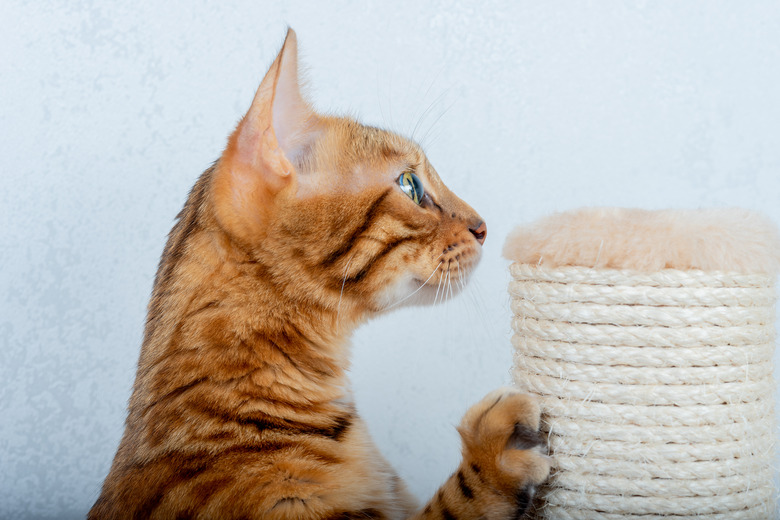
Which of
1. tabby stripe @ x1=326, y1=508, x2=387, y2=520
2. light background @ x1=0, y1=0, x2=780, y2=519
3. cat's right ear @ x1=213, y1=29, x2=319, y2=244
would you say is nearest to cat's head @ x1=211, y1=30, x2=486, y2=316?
cat's right ear @ x1=213, y1=29, x2=319, y2=244

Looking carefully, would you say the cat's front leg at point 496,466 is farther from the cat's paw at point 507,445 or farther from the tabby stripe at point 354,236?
the tabby stripe at point 354,236

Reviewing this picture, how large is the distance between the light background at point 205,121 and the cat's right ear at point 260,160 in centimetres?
76

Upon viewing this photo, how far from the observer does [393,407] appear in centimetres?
191

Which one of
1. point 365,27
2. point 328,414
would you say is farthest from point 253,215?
point 365,27

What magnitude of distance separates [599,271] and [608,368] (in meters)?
0.13

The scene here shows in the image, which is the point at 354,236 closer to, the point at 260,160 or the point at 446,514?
the point at 260,160

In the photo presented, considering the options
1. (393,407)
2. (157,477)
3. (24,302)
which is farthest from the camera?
(393,407)

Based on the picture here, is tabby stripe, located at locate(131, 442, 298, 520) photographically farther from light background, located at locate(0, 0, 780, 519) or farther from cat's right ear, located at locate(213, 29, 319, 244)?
light background, located at locate(0, 0, 780, 519)

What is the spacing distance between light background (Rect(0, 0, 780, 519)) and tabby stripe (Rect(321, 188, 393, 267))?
2.33ft

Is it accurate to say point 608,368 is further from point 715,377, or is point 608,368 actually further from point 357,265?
point 357,265

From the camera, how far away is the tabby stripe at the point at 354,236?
3.33 feet

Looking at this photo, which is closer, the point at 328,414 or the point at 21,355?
the point at 328,414

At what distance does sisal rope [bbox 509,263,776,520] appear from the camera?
961 millimetres

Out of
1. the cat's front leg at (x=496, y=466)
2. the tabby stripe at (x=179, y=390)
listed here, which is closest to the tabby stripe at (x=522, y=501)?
the cat's front leg at (x=496, y=466)
